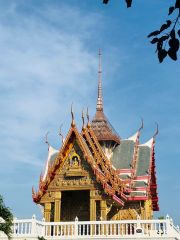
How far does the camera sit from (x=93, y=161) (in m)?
15.3

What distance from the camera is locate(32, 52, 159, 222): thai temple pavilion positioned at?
1513 cm

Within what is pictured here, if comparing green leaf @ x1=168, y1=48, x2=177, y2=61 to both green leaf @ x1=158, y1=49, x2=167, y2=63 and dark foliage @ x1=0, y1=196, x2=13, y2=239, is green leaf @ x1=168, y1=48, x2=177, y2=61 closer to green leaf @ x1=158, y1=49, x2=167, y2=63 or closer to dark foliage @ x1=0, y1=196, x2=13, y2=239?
green leaf @ x1=158, y1=49, x2=167, y2=63

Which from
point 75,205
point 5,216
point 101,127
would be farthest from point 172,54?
point 101,127

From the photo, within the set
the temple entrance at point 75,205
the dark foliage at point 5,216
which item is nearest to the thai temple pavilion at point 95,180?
the temple entrance at point 75,205

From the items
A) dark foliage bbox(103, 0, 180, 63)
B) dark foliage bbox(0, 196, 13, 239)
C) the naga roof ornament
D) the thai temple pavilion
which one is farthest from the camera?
the naga roof ornament

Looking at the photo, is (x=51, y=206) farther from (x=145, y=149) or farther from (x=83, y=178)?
(x=145, y=149)

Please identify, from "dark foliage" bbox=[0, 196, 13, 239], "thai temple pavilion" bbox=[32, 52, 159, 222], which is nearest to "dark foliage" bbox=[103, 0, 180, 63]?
"dark foliage" bbox=[0, 196, 13, 239]

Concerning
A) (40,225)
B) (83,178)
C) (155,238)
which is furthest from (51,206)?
(155,238)

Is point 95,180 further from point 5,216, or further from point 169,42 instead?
point 169,42

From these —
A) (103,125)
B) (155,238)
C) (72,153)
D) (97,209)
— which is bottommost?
(155,238)

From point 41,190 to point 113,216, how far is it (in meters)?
3.66

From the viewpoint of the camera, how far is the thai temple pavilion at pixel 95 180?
15133 mm

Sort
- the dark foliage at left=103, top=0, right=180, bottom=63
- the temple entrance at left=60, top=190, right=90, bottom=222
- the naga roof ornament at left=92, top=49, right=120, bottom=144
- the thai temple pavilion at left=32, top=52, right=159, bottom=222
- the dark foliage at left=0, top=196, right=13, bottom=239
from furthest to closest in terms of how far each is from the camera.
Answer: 1. the naga roof ornament at left=92, top=49, right=120, bottom=144
2. the temple entrance at left=60, top=190, right=90, bottom=222
3. the thai temple pavilion at left=32, top=52, right=159, bottom=222
4. the dark foliage at left=0, top=196, right=13, bottom=239
5. the dark foliage at left=103, top=0, right=180, bottom=63

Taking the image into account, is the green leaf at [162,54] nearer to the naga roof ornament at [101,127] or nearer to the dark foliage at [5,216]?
the dark foliage at [5,216]
